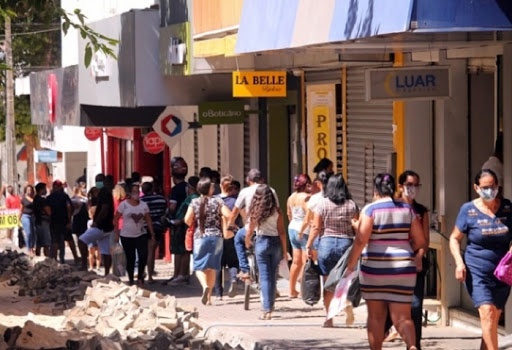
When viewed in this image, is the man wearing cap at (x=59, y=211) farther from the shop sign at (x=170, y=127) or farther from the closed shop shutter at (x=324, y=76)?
the closed shop shutter at (x=324, y=76)

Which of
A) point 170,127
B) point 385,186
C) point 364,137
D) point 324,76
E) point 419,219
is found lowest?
point 419,219

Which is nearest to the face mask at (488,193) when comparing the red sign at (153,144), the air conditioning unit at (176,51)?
the air conditioning unit at (176,51)

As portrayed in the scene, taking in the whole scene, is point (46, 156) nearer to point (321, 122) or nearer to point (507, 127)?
point (321, 122)

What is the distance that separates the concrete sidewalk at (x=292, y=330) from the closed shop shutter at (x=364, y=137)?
1.91 metres

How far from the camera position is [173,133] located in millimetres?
24156

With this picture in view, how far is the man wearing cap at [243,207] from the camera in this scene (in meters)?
17.7

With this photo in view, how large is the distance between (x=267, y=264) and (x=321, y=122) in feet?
15.5

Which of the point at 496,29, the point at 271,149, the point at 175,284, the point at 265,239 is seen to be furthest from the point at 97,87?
the point at 496,29


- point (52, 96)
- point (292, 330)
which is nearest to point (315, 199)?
point (292, 330)

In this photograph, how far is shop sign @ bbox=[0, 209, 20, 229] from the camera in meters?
33.0

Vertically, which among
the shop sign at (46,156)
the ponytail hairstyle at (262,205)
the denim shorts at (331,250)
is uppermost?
the ponytail hairstyle at (262,205)

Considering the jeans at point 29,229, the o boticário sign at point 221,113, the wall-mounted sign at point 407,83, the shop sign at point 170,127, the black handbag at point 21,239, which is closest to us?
the wall-mounted sign at point 407,83

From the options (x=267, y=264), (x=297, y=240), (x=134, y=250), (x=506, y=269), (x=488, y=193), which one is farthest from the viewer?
(x=134, y=250)

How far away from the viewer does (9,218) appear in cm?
3312
